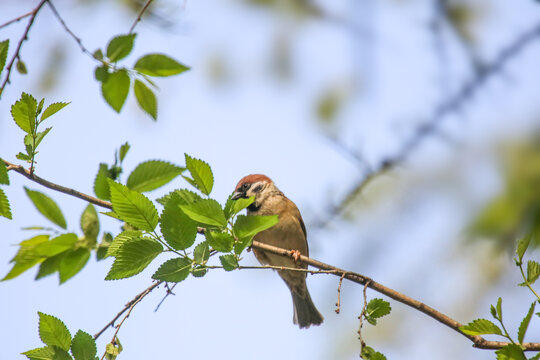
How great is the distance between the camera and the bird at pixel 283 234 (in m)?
4.97

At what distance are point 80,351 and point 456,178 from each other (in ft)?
7.08

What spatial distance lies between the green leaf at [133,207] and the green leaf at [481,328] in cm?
120

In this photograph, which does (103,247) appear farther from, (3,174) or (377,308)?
(377,308)

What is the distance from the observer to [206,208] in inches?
79.1

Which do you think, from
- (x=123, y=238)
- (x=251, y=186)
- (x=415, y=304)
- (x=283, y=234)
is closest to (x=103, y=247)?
(x=123, y=238)

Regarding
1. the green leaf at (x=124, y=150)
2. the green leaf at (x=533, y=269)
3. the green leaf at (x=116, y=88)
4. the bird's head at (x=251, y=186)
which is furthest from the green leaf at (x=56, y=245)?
the bird's head at (x=251, y=186)

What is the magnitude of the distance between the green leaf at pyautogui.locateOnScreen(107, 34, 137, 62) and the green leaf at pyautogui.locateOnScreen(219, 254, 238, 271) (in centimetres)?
96

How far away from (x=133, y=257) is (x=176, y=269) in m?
0.16

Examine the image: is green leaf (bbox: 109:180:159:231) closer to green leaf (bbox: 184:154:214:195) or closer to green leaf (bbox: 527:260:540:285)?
green leaf (bbox: 184:154:214:195)

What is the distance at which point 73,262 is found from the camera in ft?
7.57

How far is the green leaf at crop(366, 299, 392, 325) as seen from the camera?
7.39ft

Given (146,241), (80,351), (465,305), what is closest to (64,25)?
(146,241)

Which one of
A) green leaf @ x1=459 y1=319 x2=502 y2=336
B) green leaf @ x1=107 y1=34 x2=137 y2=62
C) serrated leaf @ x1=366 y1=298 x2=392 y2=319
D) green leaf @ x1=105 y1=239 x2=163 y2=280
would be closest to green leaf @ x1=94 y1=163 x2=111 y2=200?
green leaf @ x1=105 y1=239 x2=163 y2=280

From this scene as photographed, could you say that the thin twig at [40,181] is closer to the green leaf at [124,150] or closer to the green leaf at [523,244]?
the green leaf at [124,150]
